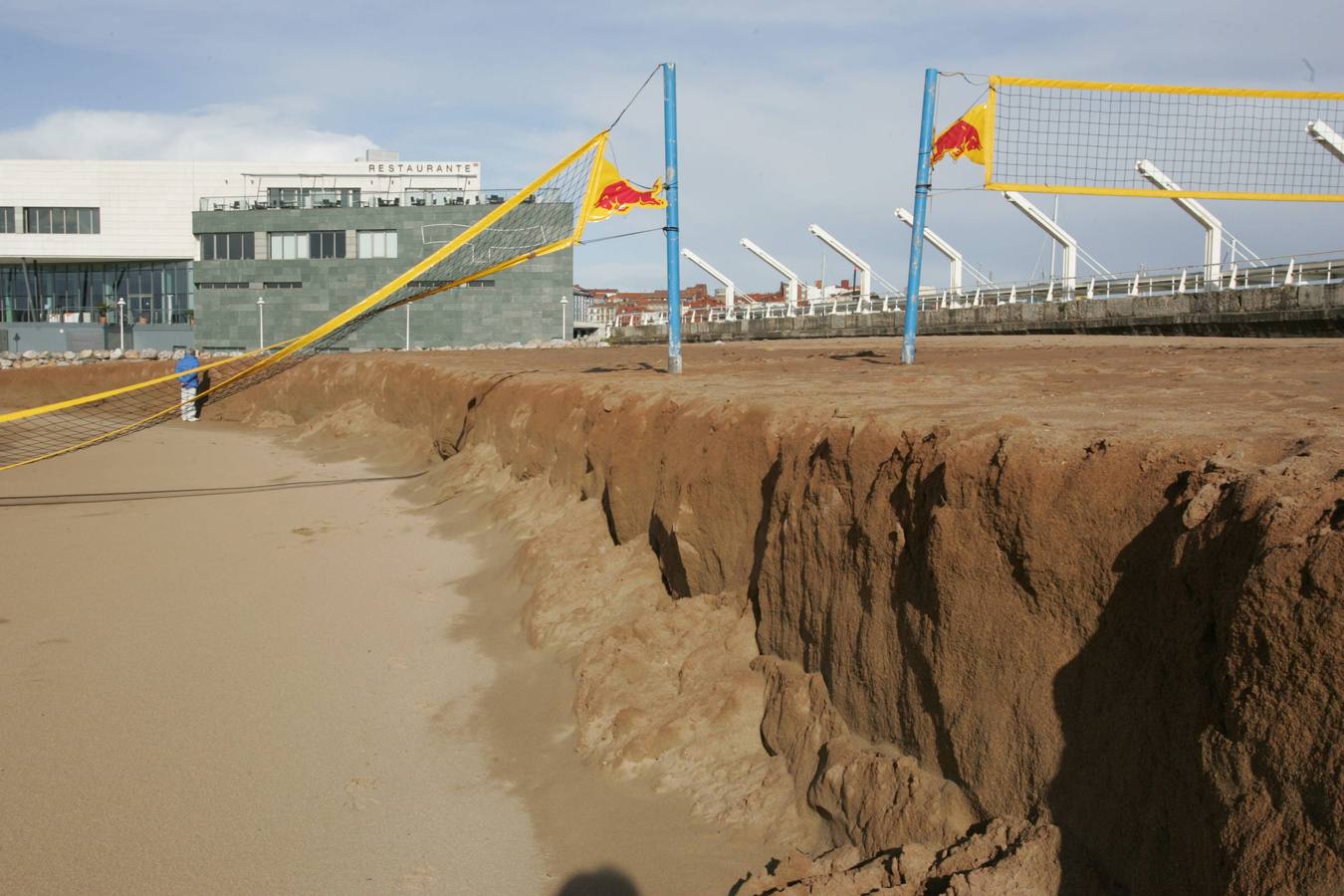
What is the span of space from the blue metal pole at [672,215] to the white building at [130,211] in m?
43.1

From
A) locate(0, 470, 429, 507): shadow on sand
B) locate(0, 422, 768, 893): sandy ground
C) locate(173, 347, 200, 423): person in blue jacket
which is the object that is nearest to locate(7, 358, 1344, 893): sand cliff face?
locate(0, 422, 768, 893): sandy ground

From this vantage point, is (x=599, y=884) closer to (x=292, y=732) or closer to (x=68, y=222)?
(x=292, y=732)

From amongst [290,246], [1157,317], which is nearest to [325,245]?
[290,246]

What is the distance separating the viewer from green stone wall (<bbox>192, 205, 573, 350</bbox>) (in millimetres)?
49562

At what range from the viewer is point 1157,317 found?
20281mm

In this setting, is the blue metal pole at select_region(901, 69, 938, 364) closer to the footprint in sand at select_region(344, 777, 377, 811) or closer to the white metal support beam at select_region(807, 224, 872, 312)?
the footprint in sand at select_region(344, 777, 377, 811)

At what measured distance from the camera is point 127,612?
7922 mm

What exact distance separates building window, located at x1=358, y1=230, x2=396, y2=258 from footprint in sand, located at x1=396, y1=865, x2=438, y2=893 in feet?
157

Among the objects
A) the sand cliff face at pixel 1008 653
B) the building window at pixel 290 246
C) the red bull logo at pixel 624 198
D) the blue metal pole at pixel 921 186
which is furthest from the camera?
the building window at pixel 290 246

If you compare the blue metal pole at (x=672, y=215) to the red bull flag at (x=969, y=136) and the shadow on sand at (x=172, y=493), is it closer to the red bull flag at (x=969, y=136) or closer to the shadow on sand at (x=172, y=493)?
the red bull flag at (x=969, y=136)

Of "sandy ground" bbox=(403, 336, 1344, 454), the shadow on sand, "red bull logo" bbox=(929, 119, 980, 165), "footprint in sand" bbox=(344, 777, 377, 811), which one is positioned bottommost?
"footprint in sand" bbox=(344, 777, 377, 811)

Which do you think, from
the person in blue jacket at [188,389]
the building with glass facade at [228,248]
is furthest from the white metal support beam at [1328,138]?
the building with glass facade at [228,248]

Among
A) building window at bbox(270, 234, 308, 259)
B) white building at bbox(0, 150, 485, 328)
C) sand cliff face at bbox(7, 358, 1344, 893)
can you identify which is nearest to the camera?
sand cliff face at bbox(7, 358, 1344, 893)

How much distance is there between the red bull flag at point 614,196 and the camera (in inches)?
458
